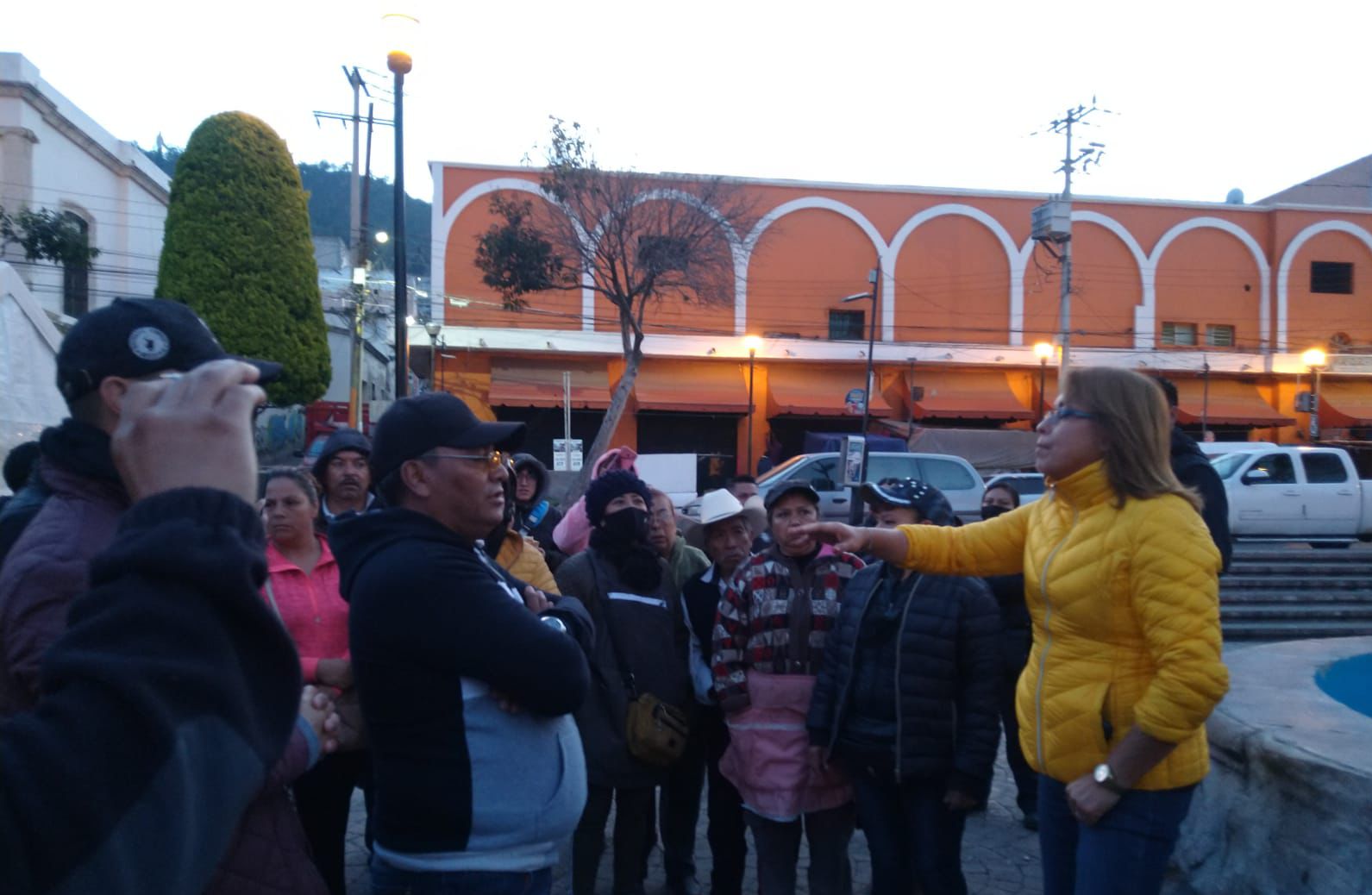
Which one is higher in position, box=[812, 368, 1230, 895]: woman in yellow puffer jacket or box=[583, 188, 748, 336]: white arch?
box=[583, 188, 748, 336]: white arch

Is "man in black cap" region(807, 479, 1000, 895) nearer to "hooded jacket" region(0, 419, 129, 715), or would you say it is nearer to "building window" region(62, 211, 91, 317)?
"hooded jacket" region(0, 419, 129, 715)

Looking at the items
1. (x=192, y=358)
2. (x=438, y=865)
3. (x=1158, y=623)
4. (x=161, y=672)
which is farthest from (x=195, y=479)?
(x=1158, y=623)

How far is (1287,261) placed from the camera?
3281 centimetres

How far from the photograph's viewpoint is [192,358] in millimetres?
1636

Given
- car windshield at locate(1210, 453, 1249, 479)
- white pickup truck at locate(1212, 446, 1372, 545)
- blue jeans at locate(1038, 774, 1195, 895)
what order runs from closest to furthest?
blue jeans at locate(1038, 774, 1195, 895) → white pickup truck at locate(1212, 446, 1372, 545) → car windshield at locate(1210, 453, 1249, 479)

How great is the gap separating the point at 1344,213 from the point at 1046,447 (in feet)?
124

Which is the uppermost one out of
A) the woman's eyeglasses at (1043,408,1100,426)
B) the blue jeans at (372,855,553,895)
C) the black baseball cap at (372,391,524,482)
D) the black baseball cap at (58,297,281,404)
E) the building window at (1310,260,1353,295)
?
the building window at (1310,260,1353,295)

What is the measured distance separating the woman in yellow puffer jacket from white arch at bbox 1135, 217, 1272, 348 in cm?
3258

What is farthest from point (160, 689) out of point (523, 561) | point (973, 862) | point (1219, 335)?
point (1219, 335)

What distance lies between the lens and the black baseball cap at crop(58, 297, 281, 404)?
1609 mm

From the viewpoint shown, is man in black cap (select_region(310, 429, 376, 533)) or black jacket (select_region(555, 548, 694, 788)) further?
man in black cap (select_region(310, 429, 376, 533))

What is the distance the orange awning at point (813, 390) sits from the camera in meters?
29.8

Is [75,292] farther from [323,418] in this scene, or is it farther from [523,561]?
[523,561]

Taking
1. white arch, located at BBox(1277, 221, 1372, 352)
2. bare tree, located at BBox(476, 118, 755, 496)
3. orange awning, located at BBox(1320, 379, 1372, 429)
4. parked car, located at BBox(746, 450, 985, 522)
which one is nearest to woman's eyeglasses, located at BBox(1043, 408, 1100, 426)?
parked car, located at BBox(746, 450, 985, 522)
